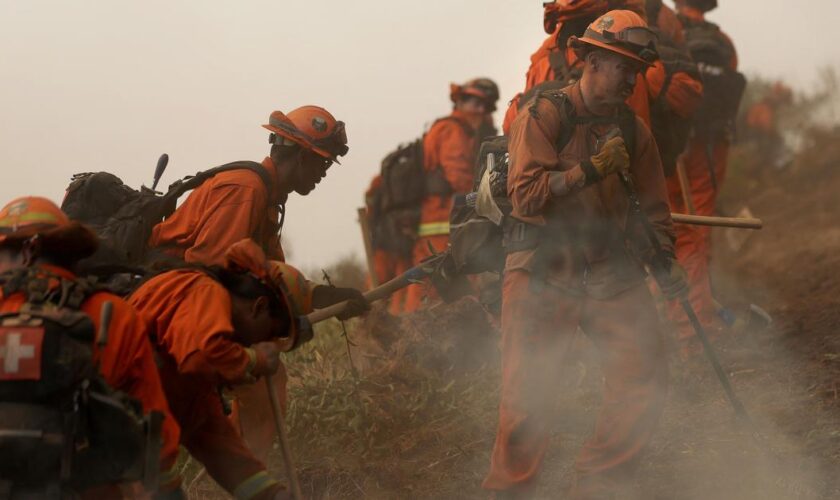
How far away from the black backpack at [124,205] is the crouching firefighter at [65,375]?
1518mm

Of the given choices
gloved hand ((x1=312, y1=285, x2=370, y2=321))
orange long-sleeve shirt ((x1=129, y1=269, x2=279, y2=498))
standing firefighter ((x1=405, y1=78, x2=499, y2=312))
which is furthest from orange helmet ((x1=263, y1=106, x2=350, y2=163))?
standing firefighter ((x1=405, y1=78, x2=499, y2=312))

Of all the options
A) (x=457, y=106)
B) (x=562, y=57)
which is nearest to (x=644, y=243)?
(x=562, y=57)

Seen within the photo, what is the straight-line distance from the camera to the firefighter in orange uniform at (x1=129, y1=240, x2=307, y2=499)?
4.39 meters

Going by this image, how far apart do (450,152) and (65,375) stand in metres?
7.39

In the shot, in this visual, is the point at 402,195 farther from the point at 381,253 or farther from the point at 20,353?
the point at 20,353

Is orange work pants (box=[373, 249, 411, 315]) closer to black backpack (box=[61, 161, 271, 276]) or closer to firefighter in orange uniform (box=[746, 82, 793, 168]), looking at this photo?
black backpack (box=[61, 161, 271, 276])

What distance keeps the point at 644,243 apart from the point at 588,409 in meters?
2.04

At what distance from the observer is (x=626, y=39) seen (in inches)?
223

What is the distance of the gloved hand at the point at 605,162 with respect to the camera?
5.43m

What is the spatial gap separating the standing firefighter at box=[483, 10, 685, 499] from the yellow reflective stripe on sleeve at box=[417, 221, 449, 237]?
17.7 ft

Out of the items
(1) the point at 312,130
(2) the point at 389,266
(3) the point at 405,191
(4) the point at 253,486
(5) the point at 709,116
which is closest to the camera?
(4) the point at 253,486

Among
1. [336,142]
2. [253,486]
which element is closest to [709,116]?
[336,142]

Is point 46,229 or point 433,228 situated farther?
point 433,228

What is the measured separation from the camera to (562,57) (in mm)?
6922
